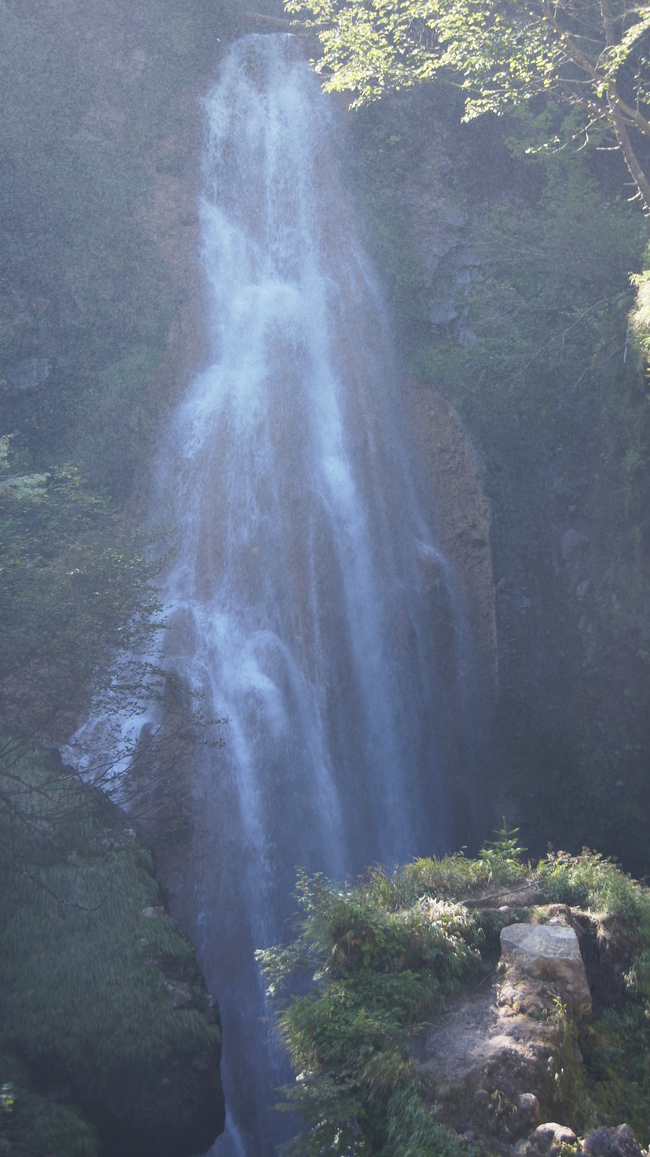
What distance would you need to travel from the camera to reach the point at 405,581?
14.2 metres

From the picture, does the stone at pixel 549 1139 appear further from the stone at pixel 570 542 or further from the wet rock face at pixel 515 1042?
the stone at pixel 570 542

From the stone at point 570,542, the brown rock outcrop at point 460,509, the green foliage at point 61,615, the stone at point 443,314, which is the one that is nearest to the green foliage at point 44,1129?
the green foliage at point 61,615

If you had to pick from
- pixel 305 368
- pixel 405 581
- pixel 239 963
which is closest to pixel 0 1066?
pixel 239 963

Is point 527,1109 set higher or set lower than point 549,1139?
higher

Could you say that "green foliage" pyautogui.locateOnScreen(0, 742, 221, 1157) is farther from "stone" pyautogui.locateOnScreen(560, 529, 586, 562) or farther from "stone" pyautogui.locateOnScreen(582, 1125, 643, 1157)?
"stone" pyautogui.locateOnScreen(560, 529, 586, 562)

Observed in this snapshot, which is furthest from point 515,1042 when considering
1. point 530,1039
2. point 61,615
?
point 61,615

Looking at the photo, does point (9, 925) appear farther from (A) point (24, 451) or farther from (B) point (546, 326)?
(B) point (546, 326)

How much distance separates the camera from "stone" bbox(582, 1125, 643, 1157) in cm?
477

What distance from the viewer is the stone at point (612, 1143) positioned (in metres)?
4.77

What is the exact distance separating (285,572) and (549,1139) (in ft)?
31.3

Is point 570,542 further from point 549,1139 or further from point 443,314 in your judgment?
point 549,1139

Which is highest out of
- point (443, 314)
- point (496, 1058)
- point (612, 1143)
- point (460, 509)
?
point (443, 314)

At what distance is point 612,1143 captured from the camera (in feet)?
15.8

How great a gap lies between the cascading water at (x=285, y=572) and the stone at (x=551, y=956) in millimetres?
5078
